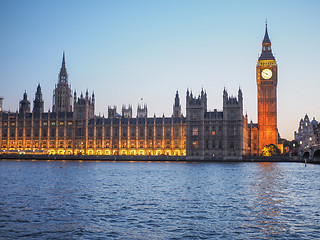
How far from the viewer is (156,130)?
489 ft

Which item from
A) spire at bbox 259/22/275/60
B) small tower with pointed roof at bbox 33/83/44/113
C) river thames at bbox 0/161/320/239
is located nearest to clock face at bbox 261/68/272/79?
spire at bbox 259/22/275/60

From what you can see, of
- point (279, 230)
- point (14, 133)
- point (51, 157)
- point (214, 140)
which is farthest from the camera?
point (14, 133)

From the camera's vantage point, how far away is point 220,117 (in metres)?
133

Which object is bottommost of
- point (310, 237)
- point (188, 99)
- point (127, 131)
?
point (310, 237)

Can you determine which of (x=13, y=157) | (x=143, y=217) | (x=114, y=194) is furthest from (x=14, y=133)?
(x=143, y=217)

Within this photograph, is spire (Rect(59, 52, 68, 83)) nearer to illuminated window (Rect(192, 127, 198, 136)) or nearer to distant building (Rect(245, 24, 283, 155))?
illuminated window (Rect(192, 127, 198, 136))

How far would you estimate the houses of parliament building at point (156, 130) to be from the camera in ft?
432

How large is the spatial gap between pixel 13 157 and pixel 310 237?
13817cm

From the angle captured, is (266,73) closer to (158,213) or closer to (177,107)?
(177,107)

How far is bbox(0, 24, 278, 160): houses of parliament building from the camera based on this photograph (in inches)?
5182

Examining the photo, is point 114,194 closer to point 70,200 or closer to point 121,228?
point 70,200

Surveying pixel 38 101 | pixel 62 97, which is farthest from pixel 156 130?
pixel 38 101

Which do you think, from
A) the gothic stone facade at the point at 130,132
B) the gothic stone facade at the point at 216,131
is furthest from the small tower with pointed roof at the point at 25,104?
the gothic stone facade at the point at 216,131

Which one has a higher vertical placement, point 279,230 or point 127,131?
point 127,131
